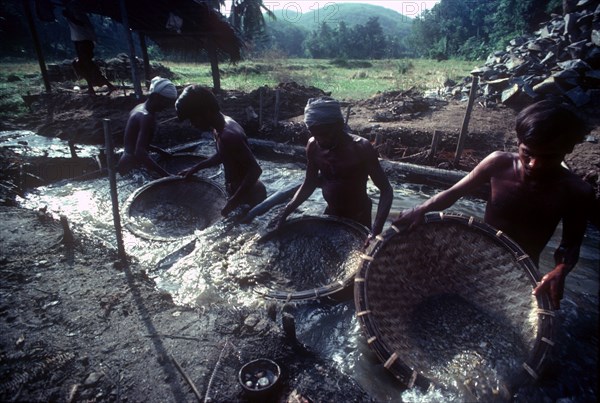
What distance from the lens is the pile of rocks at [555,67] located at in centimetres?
965

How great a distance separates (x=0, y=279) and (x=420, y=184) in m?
7.20

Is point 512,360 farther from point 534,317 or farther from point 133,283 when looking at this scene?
point 133,283

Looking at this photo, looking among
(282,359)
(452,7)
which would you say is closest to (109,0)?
(282,359)

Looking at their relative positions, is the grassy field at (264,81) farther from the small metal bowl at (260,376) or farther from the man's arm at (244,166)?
the small metal bowl at (260,376)

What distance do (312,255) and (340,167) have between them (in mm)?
944

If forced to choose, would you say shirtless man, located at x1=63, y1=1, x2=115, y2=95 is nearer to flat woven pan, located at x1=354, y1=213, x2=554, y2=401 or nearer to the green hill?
flat woven pan, located at x1=354, y1=213, x2=554, y2=401

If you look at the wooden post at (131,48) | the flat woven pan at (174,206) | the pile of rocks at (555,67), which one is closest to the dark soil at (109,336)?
the flat woven pan at (174,206)

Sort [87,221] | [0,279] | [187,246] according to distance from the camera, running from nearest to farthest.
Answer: [0,279], [187,246], [87,221]

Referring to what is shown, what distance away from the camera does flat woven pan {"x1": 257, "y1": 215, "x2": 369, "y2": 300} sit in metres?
2.84

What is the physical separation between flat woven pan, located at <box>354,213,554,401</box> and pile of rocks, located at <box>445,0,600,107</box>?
990 centimetres

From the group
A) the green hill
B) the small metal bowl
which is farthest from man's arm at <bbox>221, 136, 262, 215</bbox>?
the green hill

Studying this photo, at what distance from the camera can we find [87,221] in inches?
191

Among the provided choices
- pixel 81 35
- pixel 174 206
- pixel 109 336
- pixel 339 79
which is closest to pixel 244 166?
pixel 174 206

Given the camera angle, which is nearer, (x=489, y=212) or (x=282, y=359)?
(x=282, y=359)
